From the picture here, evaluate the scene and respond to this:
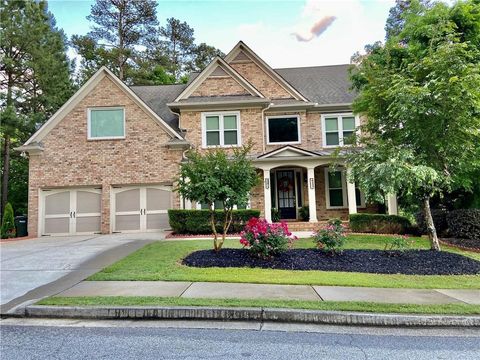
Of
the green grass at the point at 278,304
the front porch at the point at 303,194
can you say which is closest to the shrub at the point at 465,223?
the front porch at the point at 303,194

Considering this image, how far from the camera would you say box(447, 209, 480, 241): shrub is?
12.0 meters

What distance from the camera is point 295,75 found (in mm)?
21531

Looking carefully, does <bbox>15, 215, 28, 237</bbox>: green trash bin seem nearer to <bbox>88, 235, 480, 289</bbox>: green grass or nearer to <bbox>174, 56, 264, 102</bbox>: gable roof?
<bbox>174, 56, 264, 102</bbox>: gable roof

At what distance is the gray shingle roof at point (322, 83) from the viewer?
18.5 meters

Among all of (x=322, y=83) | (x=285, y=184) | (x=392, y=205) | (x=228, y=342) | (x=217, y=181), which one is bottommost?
(x=228, y=342)

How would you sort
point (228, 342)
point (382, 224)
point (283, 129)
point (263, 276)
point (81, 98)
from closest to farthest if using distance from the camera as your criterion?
point (228, 342)
point (263, 276)
point (382, 224)
point (81, 98)
point (283, 129)

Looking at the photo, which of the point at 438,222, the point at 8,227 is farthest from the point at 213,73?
the point at 8,227

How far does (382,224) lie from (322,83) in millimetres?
10059

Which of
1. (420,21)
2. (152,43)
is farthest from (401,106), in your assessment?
(152,43)

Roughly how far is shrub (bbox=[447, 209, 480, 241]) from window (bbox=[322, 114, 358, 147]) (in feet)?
22.9

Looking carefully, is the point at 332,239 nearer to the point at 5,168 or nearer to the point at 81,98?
the point at 81,98

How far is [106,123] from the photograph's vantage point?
15.8 meters

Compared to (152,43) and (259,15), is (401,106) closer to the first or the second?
(259,15)

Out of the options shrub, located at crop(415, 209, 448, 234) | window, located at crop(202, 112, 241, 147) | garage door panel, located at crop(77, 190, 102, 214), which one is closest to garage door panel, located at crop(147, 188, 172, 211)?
garage door panel, located at crop(77, 190, 102, 214)
